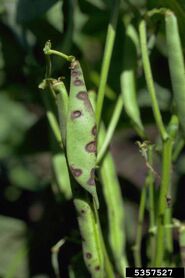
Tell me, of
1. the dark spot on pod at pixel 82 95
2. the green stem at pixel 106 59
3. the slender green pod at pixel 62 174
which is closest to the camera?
the dark spot on pod at pixel 82 95

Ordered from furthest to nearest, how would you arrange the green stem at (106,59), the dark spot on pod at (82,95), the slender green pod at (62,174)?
the slender green pod at (62,174) < the green stem at (106,59) < the dark spot on pod at (82,95)

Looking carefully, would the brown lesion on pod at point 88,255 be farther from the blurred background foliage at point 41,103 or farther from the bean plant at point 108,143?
the blurred background foliage at point 41,103

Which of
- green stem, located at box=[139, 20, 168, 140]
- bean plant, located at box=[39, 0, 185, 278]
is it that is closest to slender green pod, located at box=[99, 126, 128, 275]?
bean plant, located at box=[39, 0, 185, 278]

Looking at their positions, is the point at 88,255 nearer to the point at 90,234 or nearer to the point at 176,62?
the point at 90,234

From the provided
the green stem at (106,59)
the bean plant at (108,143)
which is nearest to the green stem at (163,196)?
the bean plant at (108,143)

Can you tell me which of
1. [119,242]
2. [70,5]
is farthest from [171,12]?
[119,242]

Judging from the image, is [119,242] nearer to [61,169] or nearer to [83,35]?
[61,169]

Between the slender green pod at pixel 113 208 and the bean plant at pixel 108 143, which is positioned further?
the slender green pod at pixel 113 208

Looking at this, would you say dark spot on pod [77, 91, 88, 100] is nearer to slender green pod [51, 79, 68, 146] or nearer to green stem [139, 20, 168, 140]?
slender green pod [51, 79, 68, 146]
